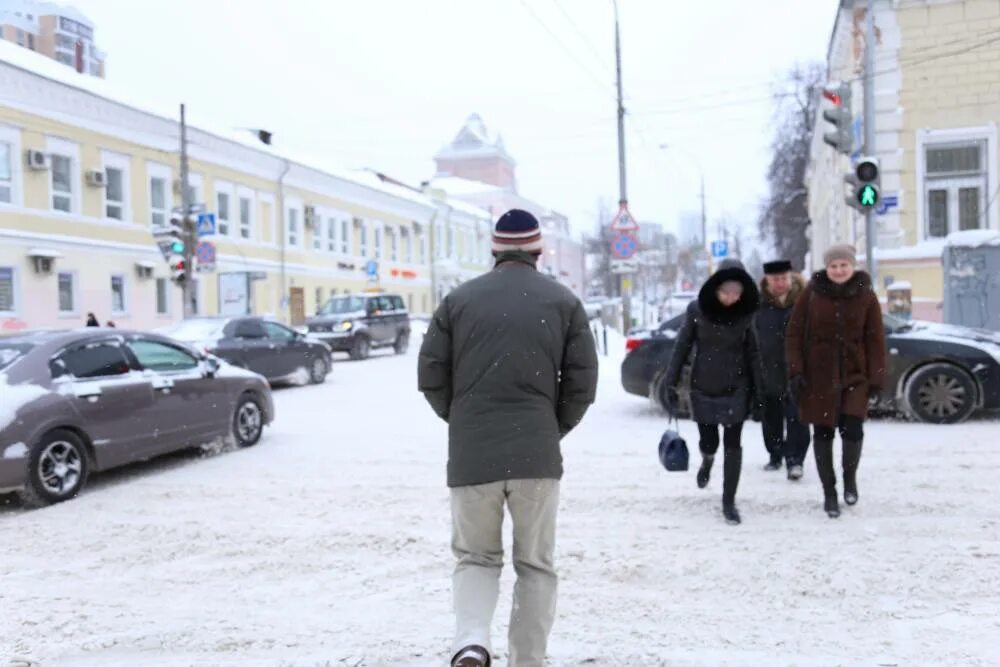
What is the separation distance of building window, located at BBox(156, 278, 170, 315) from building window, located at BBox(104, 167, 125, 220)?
258 centimetres

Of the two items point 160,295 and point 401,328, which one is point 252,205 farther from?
point 401,328

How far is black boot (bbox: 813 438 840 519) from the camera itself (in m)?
5.84

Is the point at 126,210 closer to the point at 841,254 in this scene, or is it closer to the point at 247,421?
the point at 247,421

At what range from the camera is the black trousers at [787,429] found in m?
6.97

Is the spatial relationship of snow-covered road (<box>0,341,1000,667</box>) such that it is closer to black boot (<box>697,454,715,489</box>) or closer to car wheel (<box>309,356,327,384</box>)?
black boot (<box>697,454,715,489</box>)

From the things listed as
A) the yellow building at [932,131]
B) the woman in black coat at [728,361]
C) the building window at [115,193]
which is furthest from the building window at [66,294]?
the woman in black coat at [728,361]

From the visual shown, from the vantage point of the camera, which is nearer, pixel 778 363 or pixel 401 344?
pixel 778 363

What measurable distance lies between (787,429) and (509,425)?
4.44 m

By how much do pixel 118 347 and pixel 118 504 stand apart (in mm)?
1626

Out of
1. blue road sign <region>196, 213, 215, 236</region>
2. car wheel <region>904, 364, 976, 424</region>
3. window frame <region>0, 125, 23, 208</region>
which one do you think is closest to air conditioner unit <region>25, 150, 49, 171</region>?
window frame <region>0, 125, 23, 208</region>

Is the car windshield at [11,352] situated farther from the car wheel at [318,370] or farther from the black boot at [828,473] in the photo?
the car wheel at [318,370]

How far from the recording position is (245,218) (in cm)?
3488

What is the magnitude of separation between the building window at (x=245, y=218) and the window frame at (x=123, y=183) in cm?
652

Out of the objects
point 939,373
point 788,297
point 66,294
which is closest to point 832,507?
point 788,297
